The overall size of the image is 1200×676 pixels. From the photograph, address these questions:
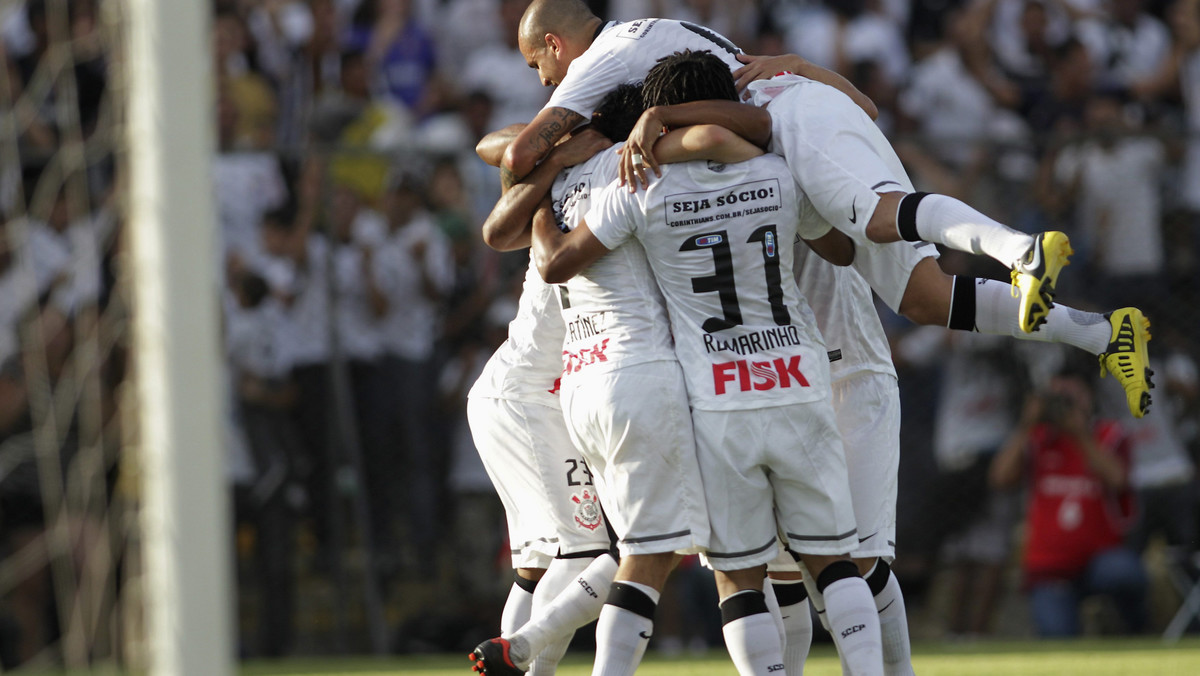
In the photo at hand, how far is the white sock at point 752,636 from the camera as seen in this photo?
16.1ft

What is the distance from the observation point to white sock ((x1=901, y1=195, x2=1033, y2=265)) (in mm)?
4562

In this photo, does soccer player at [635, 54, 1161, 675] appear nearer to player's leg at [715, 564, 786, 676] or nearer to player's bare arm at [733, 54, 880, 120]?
player's bare arm at [733, 54, 880, 120]

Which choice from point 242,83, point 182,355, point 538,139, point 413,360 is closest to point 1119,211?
point 413,360

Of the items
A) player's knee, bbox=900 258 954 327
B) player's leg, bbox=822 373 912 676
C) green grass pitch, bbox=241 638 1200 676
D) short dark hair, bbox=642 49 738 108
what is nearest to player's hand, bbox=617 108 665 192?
short dark hair, bbox=642 49 738 108

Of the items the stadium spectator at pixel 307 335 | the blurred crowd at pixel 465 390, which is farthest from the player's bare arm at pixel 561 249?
the stadium spectator at pixel 307 335

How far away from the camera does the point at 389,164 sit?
398 inches

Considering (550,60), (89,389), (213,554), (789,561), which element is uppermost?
(550,60)

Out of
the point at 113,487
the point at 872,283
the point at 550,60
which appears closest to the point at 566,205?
the point at 550,60

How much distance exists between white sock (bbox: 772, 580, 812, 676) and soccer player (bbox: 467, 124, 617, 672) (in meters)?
0.75

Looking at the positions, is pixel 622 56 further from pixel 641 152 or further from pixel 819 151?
pixel 819 151

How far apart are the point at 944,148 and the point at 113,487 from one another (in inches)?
266

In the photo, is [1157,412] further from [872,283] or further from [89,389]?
[89,389]

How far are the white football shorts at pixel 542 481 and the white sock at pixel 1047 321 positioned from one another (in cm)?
162

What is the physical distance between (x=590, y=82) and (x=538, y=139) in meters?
0.31
